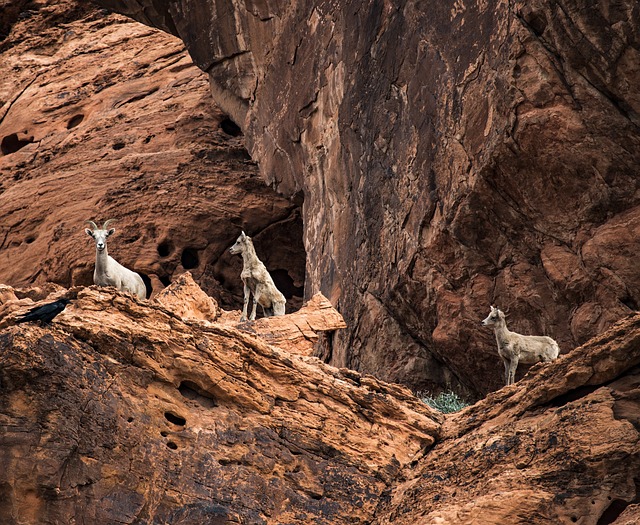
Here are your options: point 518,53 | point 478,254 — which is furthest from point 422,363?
point 518,53

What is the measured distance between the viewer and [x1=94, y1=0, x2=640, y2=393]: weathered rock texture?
1922cm

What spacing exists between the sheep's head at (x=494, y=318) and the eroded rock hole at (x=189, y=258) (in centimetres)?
1365

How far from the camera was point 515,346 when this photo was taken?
19219mm

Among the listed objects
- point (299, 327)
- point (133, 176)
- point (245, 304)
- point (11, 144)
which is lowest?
point (133, 176)

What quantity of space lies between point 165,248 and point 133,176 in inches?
105


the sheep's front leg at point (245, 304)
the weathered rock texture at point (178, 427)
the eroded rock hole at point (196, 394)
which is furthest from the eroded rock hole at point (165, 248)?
the eroded rock hole at point (196, 394)

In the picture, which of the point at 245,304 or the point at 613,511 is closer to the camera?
the point at 613,511

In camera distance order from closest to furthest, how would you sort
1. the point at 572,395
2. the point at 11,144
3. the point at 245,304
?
1. the point at 572,395
2. the point at 245,304
3. the point at 11,144

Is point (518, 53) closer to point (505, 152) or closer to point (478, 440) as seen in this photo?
point (505, 152)

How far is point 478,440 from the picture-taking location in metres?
13.3

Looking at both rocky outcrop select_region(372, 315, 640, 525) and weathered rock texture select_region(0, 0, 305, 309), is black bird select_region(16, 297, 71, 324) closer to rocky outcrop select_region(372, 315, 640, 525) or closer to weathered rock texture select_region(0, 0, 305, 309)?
rocky outcrop select_region(372, 315, 640, 525)

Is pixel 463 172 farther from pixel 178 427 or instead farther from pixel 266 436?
pixel 178 427

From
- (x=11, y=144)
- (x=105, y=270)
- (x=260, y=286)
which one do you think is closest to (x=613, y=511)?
(x=105, y=270)

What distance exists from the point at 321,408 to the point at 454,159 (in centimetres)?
807
